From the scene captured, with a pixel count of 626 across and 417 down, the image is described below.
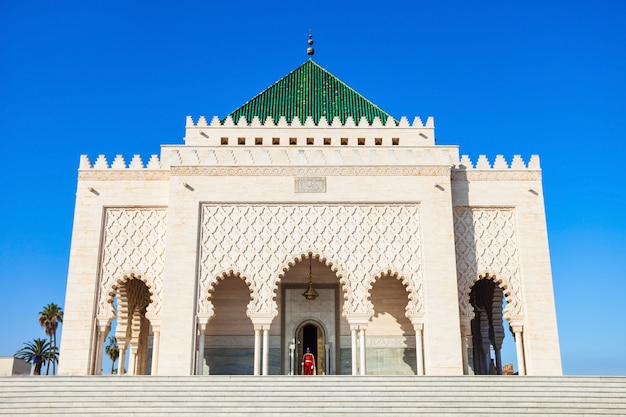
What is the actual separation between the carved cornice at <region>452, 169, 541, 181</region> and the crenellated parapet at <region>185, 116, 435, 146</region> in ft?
4.77

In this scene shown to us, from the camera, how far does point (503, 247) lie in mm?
12391

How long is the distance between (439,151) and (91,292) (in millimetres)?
7011

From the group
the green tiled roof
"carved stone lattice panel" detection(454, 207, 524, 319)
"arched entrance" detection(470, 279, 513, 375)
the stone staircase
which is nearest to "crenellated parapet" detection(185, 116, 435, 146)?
the green tiled roof

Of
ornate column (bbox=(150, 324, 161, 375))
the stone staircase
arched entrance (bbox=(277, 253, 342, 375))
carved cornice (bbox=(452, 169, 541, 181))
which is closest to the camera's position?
the stone staircase

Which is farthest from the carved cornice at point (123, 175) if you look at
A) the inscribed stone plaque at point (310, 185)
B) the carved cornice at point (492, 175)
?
the carved cornice at point (492, 175)

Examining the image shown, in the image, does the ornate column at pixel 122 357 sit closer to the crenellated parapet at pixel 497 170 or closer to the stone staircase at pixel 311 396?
the stone staircase at pixel 311 396

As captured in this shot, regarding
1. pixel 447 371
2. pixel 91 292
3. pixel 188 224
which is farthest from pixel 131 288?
pixel 447 371

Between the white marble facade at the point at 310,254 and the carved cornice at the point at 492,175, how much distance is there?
30mm

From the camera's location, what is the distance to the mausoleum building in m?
11.6

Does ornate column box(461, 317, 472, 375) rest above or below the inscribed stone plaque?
below

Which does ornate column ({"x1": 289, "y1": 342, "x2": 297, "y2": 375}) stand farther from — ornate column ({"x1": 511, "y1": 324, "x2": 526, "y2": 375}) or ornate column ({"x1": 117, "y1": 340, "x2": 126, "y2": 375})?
ornate column ({"x1": 511, "y1": 324, "x2": 526, "y2": 375})

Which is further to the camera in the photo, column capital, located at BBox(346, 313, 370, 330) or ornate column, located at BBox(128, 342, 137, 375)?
ornate column, located at BBox(128, 342, 137, 375)

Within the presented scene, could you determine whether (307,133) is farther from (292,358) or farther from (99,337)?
(99,337)

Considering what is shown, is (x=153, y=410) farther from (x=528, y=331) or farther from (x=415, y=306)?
(x=528, y=331)
